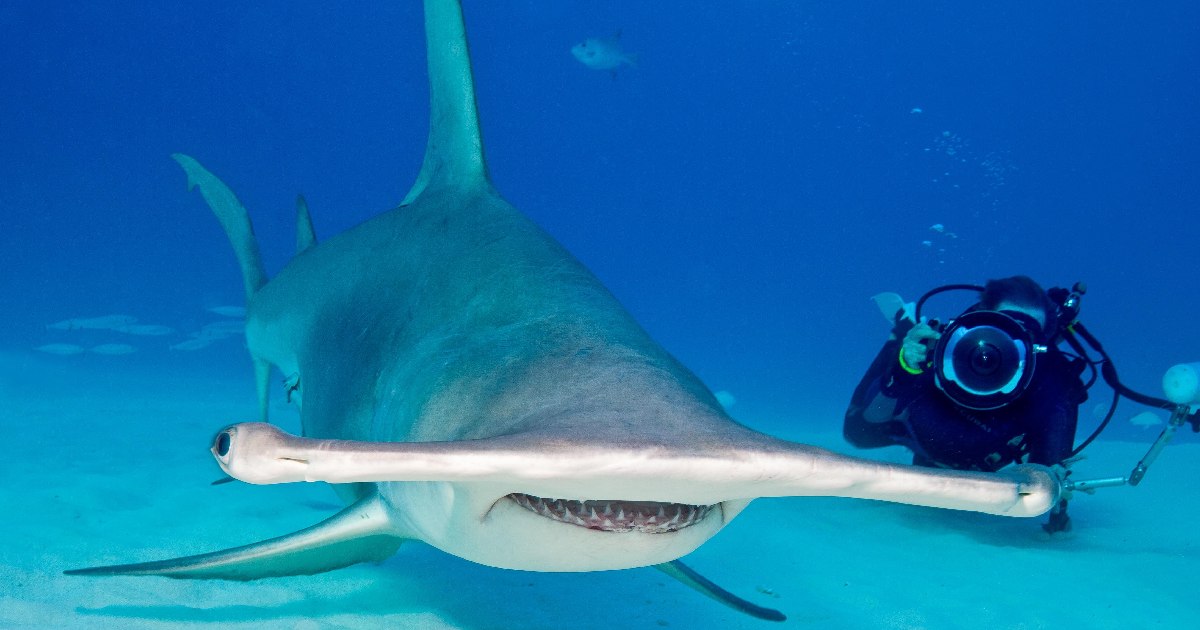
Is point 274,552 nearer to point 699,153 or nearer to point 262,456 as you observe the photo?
point 262,456

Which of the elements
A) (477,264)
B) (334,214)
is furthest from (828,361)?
(477,264)

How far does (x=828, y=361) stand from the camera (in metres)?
50.2

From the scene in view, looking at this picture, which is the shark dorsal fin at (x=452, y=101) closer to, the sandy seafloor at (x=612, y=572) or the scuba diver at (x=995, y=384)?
the sandy seafloor at (x=612, y=572)

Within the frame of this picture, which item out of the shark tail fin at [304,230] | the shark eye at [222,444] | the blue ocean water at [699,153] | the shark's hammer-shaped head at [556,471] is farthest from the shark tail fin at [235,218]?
the blue ocean water at [699,153]

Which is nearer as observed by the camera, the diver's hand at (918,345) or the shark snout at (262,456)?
the shark snout at (262,456)

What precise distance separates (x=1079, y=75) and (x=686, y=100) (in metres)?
46.5

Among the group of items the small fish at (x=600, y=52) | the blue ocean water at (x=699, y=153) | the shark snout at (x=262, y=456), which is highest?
the blue ocean water at (x=699, y=153)

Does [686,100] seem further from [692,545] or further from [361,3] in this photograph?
[692,545]

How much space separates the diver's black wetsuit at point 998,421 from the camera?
412 cm

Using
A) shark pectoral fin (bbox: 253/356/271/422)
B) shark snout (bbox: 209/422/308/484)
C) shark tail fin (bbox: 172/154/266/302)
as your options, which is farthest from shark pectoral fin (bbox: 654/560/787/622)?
shark tail fin (bbox: 172/154/266/302)

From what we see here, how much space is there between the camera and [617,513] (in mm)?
1479

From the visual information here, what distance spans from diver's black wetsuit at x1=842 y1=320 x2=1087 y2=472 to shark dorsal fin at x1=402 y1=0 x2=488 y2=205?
3.28 m

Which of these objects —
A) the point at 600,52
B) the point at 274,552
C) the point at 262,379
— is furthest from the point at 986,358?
the point at 600,52

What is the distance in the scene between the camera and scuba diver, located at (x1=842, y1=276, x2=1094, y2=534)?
3.90 metres
